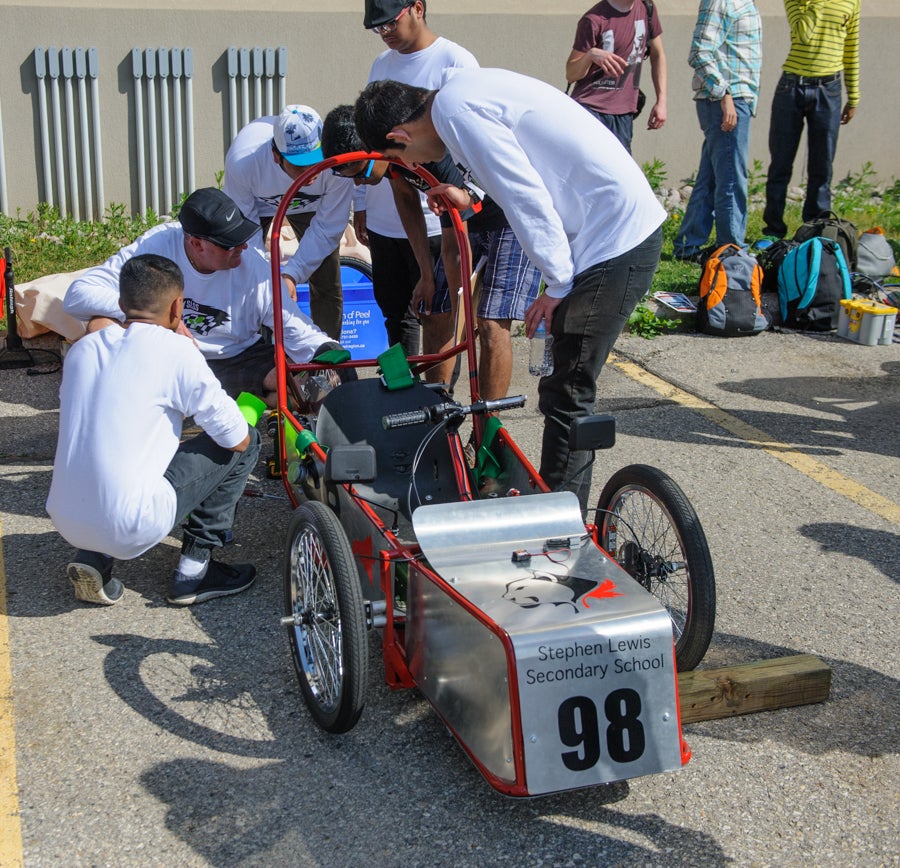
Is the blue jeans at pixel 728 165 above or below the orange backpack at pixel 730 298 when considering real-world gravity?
above

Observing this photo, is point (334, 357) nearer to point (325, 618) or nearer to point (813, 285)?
point (325, 618)

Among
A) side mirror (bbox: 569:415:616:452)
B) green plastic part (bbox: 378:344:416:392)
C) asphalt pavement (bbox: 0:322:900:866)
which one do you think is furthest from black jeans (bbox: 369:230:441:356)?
side mirror (bbox: 569:415:616:452)

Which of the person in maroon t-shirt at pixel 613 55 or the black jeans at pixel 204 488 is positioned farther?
the person in maroon t-shirt at pixel 613 55

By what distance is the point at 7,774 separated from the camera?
280 cm

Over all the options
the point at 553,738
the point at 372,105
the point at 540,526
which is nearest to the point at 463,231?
the point at 372,105

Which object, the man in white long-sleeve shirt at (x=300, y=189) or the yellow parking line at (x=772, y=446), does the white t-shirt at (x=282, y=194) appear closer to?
the man in white long-sleeve shirt at (x=300, y=189)

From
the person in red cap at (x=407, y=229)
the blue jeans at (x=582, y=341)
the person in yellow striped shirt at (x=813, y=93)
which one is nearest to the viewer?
the blue jeans at (x=582, y=341)

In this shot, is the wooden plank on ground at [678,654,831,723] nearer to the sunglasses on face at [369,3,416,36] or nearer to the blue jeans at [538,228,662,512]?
the blue jeans at [538,228,662,512]

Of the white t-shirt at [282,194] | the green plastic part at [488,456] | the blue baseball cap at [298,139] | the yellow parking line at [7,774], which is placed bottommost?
the yellow parking line at [7,774]

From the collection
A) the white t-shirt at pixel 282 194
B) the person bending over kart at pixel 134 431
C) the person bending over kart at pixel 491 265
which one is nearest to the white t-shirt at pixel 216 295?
the white t-shirt at pixel 282 194

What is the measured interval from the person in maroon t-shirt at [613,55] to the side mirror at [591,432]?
168 inches

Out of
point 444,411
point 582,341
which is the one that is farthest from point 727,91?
point 444,411

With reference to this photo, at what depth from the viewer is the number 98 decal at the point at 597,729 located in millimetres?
2543

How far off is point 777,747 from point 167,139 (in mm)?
6787
